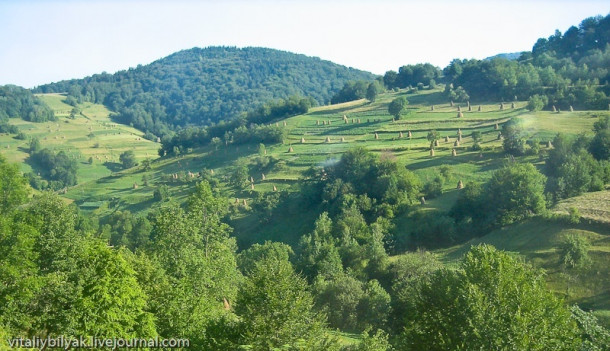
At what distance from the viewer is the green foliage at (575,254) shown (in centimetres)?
3812

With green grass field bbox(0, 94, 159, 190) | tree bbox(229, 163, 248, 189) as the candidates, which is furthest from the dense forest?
green grass field bbox(0, 94, 159, 190)

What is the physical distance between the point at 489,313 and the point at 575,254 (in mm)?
22271

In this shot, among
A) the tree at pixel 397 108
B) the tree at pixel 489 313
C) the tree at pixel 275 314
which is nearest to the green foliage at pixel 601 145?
the tree at pixel 489 313

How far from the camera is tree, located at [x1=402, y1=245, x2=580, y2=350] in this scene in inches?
768

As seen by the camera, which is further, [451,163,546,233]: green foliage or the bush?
the bush

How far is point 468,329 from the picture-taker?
20.9 m

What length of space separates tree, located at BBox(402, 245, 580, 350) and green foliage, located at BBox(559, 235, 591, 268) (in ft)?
54.6

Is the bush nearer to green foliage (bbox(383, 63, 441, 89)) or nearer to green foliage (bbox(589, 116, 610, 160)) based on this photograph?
green foliage (bbox(589, 116, 610, 160))

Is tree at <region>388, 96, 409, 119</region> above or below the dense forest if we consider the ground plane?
below

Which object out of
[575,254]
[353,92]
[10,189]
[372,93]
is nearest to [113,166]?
[353,92]

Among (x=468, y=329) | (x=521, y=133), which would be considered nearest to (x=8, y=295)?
(x=468, y=329)

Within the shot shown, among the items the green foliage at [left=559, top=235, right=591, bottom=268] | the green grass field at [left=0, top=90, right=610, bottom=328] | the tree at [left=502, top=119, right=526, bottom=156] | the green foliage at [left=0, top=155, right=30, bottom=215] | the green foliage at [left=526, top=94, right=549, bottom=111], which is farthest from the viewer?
the green foliage at [left=526, top=94, right=549, bottom=111]

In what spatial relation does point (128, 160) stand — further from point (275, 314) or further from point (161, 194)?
point (275, 314)

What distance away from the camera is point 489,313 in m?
20.2
